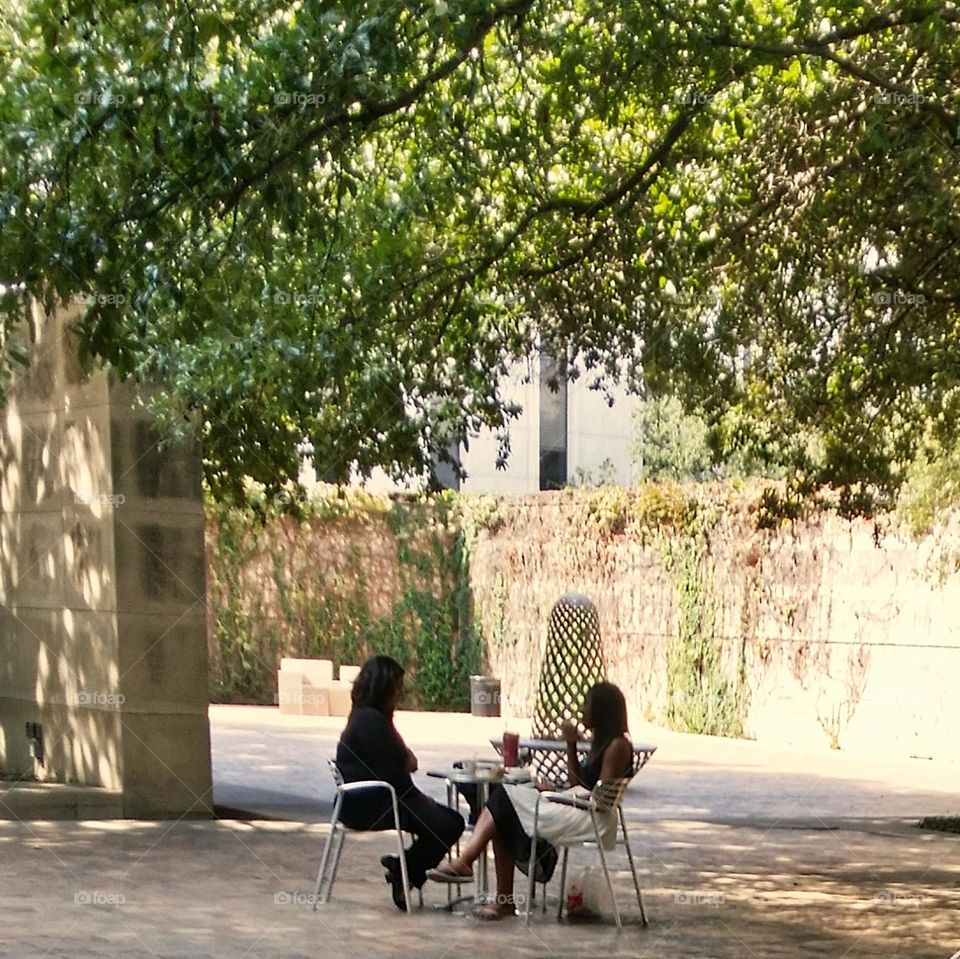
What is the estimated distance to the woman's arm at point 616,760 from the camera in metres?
7.51

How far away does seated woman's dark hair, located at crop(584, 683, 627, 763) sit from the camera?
7.68 meters

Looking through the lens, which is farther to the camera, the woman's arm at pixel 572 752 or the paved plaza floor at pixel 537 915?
the woman's arm at pixel 572 752

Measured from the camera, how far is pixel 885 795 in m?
13.2

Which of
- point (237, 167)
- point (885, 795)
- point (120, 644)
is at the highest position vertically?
point (237, 167)

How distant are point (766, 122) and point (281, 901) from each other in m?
4.61

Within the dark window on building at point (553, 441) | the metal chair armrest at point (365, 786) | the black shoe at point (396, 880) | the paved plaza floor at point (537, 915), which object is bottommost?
the paved plaza floor at point (537, 915)

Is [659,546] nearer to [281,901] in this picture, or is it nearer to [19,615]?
[19,615]

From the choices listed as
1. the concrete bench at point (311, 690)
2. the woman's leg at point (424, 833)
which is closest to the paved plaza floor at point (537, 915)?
the woman's leg at point (424, 833)

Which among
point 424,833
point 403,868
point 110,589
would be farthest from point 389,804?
point 110,589

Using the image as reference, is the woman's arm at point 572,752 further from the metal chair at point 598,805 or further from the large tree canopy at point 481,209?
the large tree canopy at point 481,209

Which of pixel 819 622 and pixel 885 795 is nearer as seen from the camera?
pixel 885 795

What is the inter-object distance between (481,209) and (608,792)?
3.60 metres

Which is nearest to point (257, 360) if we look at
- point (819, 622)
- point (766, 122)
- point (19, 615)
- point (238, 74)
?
point (238, 74)

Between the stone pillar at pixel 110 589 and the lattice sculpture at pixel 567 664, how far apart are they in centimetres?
350
